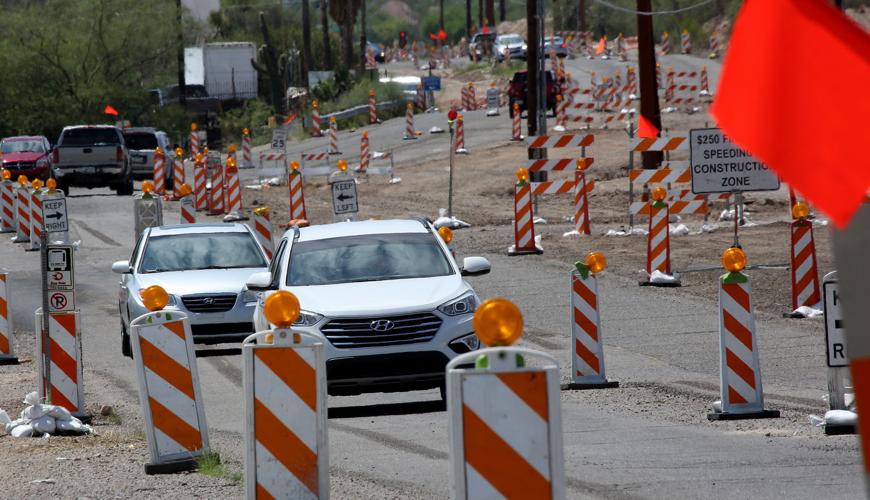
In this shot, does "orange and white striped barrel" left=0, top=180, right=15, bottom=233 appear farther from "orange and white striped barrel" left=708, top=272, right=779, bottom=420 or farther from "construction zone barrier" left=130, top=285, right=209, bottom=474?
"construction zone barrier" left=130, top=285, right=209, bottom=474

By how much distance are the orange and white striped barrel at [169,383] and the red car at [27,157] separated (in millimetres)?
37667

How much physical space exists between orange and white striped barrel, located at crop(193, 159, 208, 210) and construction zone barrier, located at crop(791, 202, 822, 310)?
2154 cm

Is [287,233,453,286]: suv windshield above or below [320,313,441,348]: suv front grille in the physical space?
above

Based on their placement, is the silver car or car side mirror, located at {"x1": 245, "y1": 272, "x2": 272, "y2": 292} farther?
the silver car

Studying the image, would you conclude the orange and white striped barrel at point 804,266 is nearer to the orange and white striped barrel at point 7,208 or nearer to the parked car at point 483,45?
the orange and white striped barrel at point 7,208

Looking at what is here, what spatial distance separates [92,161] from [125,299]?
79.9ft

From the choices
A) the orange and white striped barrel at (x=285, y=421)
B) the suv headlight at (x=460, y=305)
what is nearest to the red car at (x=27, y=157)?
the suv headlight at (x=460, y=305)

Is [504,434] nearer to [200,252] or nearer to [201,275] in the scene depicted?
[201,275]

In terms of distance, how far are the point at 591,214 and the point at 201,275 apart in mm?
16831

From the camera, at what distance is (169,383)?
376 inches

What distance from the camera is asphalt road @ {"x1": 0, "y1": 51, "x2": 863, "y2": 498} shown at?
844 centimetres

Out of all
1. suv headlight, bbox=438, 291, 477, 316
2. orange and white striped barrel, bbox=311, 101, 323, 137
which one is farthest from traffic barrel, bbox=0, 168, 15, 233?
orange and white striped barrel, bbox=311, 101, 323, 137

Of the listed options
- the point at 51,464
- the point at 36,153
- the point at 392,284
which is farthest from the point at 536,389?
the point at 36,153

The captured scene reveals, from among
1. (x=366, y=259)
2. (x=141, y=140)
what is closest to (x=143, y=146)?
(x=141, y=140)
